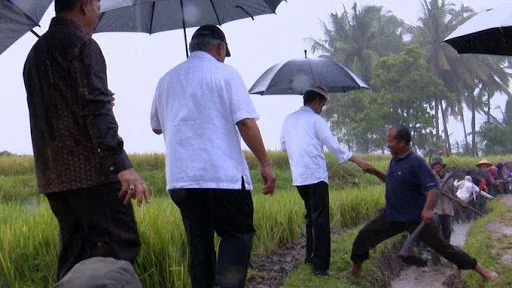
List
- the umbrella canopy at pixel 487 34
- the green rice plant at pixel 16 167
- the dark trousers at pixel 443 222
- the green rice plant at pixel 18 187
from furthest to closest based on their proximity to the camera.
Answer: the green rice plant at pixel 16 167 → the green rice plant at pixel 18 187 → the dark trousers at pixel 443 222 → the umbrella canopy at pixel 487 34

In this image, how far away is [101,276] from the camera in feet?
4.71

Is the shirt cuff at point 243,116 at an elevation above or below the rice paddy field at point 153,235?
above

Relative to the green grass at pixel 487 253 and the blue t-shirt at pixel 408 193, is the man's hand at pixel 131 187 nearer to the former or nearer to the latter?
the blue t-shirt at pixel 408 193

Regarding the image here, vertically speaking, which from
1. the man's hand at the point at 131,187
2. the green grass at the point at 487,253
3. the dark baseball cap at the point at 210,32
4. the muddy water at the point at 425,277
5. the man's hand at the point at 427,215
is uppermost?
the dark baseball cap at the point at 210,32

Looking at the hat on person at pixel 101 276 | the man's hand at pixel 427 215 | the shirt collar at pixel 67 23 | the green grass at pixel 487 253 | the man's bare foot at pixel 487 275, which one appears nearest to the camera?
the hat on person at pixel 101 276

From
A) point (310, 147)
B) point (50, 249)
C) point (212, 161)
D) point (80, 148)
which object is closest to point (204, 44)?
point (212, 161)

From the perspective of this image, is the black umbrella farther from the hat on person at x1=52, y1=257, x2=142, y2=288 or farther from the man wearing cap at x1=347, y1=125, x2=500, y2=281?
the hat on person at x1=52, y1=257, x2=142, y2=288

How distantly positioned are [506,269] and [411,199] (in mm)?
1141

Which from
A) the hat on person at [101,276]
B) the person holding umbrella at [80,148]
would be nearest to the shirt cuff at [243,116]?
the person holding umbrella at [80,148]

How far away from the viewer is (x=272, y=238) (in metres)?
Answer: 6.56

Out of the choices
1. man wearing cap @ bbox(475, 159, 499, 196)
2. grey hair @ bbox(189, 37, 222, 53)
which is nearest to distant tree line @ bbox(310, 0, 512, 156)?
man wearing cap @ bbox(475, 159, 499, 196)

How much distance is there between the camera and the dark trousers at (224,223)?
3.20 m

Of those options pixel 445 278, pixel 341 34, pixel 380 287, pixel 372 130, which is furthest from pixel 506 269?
pixel 341 34

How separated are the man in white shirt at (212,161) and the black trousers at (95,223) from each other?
56cm
